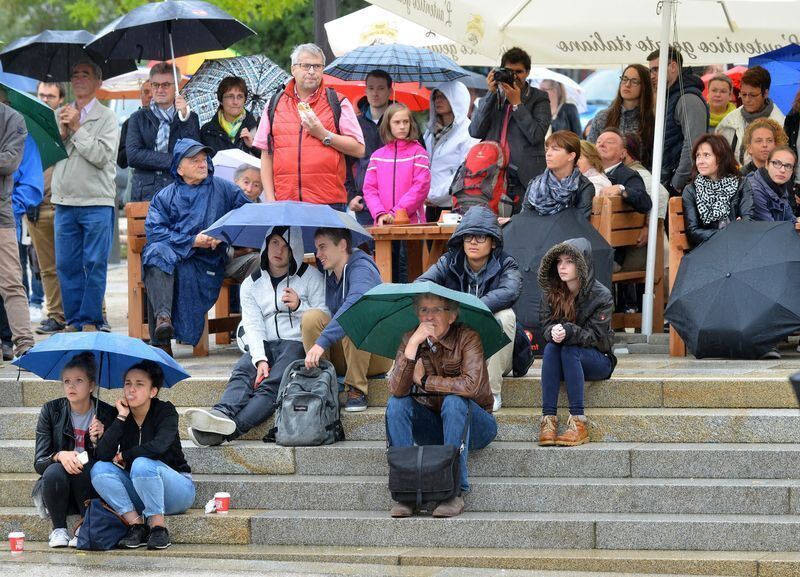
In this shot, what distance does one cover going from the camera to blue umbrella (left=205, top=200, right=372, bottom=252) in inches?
359

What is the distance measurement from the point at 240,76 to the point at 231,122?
1.28ft

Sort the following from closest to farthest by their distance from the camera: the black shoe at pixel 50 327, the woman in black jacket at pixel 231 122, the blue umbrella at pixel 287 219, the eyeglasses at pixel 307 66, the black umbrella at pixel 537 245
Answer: the blue umbrella at pixel 287 219, the black umbrella at pixel 537 245, the eyeglasses at pixel 307 66, the woman in black jacket at pixel 231 122, the black shoe at pixel 50 327

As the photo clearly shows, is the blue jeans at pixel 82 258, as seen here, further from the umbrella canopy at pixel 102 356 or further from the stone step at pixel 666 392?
the stone step at pixel 666 392

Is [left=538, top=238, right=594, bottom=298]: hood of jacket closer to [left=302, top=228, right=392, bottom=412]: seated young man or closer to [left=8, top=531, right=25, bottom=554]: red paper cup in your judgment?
[left=302, top=228, right=392, bottom=412]: seated young man

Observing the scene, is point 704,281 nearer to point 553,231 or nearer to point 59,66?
point 553,231

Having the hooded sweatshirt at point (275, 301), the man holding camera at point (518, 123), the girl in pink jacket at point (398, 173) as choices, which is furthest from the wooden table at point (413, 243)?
the hooded sweatshirt at point (275, 301)

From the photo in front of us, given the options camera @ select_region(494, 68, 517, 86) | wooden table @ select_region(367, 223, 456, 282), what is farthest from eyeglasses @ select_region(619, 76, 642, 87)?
wooden table @ select_region(367, 223, 456, 282)

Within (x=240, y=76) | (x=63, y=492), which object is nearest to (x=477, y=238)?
(x=63, y=492)

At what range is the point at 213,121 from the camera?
1176 cm

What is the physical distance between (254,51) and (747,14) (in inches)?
606

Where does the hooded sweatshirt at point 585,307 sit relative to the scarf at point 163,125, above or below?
below

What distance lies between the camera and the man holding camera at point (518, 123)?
11.1 metres

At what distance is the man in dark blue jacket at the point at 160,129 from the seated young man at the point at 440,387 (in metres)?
3.70

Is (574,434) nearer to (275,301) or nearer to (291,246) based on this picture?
(275,301)
